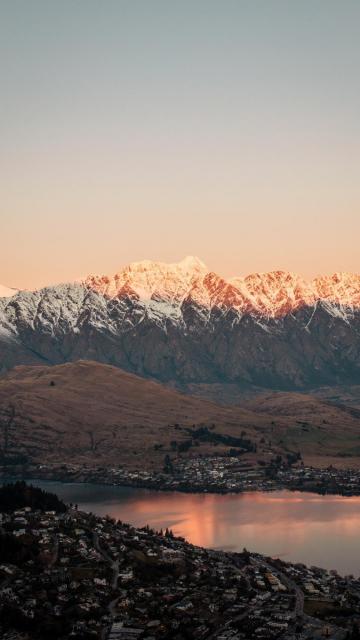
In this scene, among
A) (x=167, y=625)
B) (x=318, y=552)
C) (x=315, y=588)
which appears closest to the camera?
(x=167, y=625)

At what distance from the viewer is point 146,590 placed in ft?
449

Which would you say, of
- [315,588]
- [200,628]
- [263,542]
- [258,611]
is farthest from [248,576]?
[263,542]

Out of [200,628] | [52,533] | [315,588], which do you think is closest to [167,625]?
[200,628]

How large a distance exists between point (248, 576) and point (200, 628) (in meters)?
31.6

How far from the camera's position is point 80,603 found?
128 meters

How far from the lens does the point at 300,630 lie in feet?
401

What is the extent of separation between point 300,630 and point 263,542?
241 ft

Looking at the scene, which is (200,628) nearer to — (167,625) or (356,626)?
(167,625)

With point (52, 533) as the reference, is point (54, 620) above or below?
below

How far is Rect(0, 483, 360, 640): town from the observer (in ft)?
396

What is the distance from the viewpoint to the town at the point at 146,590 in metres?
121

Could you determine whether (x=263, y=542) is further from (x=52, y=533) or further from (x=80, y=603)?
(x=80, y=603)

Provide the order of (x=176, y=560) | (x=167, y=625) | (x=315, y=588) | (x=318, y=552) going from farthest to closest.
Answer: (x=318, y=552) → (x=176, y=560) → (x=315, y=588) → (x=167, y=625)

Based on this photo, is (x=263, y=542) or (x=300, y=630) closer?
(x=300, y=630)
